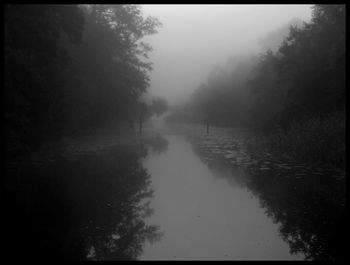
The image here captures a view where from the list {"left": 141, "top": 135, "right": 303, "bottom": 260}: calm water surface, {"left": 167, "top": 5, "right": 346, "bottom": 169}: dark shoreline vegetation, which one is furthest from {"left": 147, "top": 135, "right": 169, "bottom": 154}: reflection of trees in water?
{"left": 141, "top": 135, "right": 303, "bottom": 260}: calm water surface

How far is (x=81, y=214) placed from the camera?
8977 millimetres

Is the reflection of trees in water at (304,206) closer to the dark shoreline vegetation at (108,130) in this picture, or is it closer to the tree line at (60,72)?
the dark shoreline vegetation at (108,130)

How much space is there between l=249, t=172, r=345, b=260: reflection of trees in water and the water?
2cm

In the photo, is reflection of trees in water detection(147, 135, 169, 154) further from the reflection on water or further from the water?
the water

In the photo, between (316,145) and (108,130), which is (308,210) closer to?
(316,145)

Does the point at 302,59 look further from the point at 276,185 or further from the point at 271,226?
the point at 271,226

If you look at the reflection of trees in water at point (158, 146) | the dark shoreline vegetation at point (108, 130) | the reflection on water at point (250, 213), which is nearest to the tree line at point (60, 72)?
the dark shoreline vegetation at point (108, 130)

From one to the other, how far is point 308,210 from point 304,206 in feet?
1.44

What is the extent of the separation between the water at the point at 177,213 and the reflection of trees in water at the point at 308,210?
19mm

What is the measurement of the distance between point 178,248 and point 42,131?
1873 centimetres

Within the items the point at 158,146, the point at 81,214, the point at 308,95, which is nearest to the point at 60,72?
the point at 158,146

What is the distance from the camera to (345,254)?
645 centimetres

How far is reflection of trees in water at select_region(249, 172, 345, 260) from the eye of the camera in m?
6.93

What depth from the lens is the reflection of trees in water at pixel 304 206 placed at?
23.0ft
